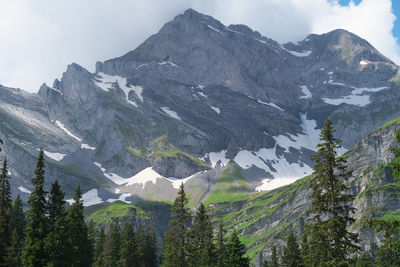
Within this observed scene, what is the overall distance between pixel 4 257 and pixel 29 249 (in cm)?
389

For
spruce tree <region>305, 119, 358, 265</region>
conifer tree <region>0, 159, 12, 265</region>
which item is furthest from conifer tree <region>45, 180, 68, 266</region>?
spruce tree <region>305, 119, 358, 265</region>

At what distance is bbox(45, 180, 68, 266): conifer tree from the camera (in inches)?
1432

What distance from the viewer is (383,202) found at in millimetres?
191250

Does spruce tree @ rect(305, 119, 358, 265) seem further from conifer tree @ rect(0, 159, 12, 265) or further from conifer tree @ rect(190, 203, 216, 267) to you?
conifer tree @ rect(0, 159, 12, 265)

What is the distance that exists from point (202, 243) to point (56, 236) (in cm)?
2207

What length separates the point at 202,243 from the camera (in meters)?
54.8

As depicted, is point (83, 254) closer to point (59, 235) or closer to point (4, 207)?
point (4, 207)

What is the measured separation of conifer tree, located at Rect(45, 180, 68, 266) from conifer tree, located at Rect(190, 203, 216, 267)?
15.9m

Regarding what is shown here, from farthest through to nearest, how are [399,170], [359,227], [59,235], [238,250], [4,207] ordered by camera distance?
1. [359,227]
2. [238,250]
3. [4,207]
4. [59,235]
5. [399,170]

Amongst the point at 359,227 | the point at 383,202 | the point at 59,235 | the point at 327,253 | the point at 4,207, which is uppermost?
the point at 383,202

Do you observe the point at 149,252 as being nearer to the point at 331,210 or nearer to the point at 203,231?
the point at 203,231

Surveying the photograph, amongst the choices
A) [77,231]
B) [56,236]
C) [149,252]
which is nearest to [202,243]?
[77,231]

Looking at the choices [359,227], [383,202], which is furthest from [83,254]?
[383,202]

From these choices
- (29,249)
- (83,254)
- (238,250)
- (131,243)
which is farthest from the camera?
(131,243)
